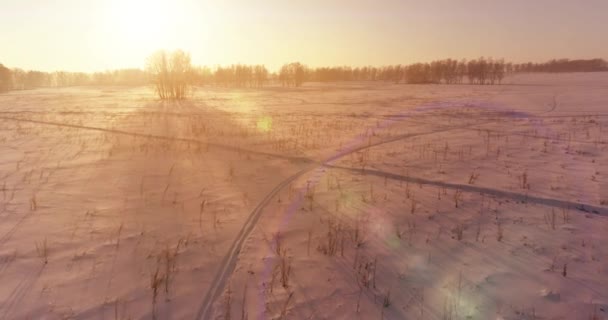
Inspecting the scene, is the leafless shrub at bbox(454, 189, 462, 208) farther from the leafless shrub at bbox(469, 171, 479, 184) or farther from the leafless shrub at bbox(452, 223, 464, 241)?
the leafless shrub at bbox(452, 223, 464, 241)

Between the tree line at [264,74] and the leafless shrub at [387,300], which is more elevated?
the tree line at [264,74]

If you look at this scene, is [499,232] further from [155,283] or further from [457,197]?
[155,283]

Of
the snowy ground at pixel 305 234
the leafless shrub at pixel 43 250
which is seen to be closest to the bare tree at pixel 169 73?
the snowy ground at pixel 305 234

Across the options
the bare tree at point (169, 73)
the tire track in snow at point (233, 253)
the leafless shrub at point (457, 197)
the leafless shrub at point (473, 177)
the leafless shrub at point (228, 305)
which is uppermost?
the bare tree at point (169, 73)

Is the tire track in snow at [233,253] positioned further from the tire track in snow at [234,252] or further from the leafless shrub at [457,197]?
the leafless shrub at [457,197]

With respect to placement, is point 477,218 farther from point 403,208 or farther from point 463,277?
point 463,277

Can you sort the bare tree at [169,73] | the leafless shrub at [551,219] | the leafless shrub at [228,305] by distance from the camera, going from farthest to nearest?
the bare tree at [169,73]
the leafless shrub at [551,219]
the leafless shrub at [228,305]
